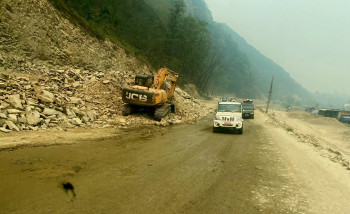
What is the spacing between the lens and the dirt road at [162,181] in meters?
4.41

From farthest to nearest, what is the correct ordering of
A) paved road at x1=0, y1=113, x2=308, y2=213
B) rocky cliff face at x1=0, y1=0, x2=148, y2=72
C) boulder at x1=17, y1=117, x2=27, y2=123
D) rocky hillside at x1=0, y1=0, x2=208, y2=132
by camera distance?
rocky cliff face at x1=0, y1=0, x2=148, y2=72, rocky hillside at x1=0, y1=0, x2=208, y2=132, boulder at x1=17, y1=117, x2=27, y2=123, paved road at x1=0, y1=113, x2=308, y2=213

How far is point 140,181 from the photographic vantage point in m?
5.60

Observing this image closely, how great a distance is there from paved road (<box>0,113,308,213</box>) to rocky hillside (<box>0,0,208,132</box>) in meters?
3.59

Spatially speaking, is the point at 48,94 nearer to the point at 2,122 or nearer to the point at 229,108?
the point at 2,122

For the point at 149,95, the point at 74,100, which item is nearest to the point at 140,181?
the point at 149,95

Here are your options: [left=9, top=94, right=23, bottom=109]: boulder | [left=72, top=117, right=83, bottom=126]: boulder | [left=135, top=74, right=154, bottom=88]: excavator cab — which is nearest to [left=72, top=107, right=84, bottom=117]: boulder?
[left=72, top=117, right=83, bottom=126]: boulder

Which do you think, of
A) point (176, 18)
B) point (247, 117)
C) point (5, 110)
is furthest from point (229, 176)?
point (176, 18)

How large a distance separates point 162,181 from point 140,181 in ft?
1.82

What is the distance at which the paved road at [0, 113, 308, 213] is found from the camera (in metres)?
4.34

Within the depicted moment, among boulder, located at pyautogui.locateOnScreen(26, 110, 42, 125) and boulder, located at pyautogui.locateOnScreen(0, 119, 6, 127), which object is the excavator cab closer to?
boulder, located at pyautogui.locateOnScreen(26, 110, 42, 125)

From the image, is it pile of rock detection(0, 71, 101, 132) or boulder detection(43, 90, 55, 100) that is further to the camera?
boulder detection(43, 90, 55, 100)

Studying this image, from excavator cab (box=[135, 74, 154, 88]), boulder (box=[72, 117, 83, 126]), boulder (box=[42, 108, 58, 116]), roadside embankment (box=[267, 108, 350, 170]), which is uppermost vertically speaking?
excavator cab (box=[135, 74, 154, 88])

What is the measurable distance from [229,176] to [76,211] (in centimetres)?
428

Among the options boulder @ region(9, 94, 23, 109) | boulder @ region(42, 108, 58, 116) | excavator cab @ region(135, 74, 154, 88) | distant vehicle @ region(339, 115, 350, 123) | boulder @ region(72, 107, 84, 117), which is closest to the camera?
boulder @ region(9, 94, 23, 109)
